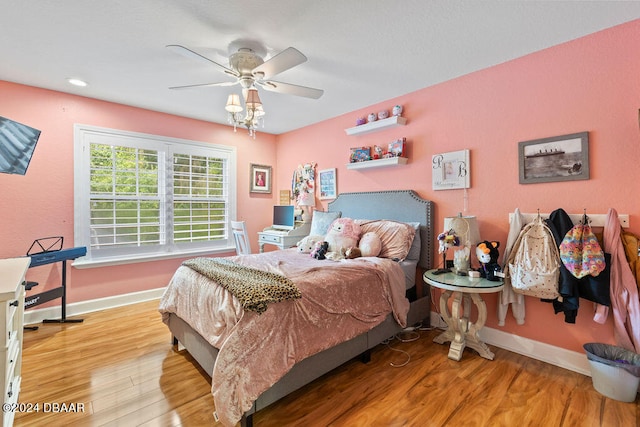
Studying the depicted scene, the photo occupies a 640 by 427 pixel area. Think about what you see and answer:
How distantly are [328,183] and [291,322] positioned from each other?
263 cm

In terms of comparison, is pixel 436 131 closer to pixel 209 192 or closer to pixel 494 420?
pixel 494 420

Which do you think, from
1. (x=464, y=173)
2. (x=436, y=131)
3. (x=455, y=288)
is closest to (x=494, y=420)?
(x=455, y=288)

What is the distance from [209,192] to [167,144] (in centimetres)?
84

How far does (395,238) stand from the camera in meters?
2.82

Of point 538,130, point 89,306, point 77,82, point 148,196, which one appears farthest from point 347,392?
point 77,82

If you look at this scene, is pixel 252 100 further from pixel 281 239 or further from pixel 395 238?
pixel 281 239

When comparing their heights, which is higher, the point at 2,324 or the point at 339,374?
the point at 2,324

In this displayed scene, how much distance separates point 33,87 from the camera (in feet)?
9.69

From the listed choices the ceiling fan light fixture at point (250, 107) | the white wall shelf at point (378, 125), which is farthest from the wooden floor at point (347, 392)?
the white wall shelf at point (378, 125)

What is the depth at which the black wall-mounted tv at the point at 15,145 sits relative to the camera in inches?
90.7

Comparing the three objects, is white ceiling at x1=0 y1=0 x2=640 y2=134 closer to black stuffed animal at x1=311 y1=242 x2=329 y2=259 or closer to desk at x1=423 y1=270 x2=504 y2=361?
black stuffed animal at x1=311 y1=242 x2=329 y2=259

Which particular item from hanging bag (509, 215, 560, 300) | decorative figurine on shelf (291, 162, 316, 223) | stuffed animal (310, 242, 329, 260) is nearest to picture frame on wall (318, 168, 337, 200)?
decorative figurine on shelf (291, 162, 316, 223)

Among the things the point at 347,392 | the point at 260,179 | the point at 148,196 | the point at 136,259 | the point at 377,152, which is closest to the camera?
the point at 347,392

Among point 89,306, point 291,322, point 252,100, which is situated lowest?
point 89,306
